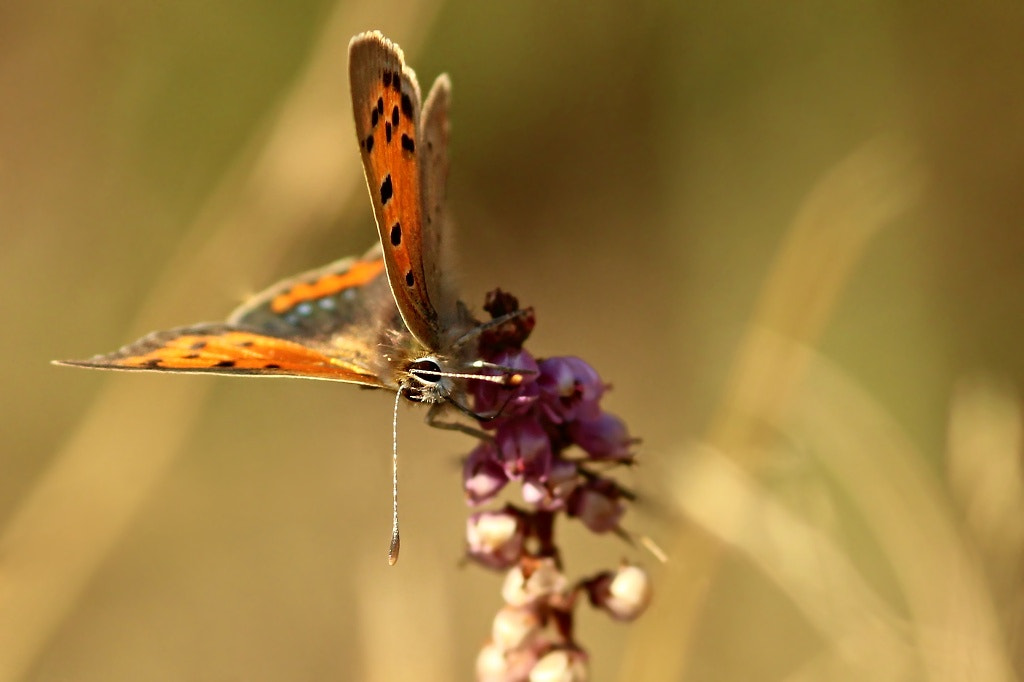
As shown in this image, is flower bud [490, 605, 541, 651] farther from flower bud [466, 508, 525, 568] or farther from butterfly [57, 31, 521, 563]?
butterfly [57, 31, 521, 563]

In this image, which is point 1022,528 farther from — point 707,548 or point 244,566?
point 244,566

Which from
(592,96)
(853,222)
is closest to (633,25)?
(592,96)

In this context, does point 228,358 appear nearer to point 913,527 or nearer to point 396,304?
point 396,304

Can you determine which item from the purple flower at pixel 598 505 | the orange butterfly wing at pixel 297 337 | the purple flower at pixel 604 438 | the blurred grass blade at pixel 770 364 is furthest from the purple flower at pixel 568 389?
the blurred grass blade at pixel 770 364

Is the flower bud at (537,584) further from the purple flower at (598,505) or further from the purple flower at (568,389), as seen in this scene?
the purple flower at (568,389)

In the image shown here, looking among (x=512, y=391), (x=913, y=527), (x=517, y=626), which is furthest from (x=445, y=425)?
(x=913, y=527)

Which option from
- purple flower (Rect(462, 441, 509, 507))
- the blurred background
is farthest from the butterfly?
the blurred background

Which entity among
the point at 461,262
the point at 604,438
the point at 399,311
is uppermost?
the point at 461,262
